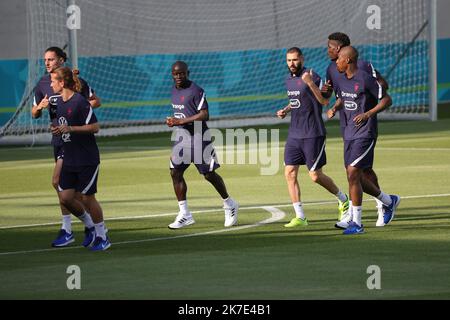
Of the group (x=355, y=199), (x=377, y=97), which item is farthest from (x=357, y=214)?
(x=377, y=97)

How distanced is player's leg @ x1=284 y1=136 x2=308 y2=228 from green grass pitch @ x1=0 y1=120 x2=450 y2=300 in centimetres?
21

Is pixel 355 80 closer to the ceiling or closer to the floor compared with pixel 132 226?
closer to the ceiling

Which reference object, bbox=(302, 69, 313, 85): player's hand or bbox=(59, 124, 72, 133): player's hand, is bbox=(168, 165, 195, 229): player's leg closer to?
bbox=(302, 69, 313, 85): player's hand

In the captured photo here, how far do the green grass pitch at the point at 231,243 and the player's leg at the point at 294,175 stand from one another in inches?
8.4

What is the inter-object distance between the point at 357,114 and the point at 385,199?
119cm

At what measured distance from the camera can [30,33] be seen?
3316 cm

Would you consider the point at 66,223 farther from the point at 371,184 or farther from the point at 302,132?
the point at 371,184

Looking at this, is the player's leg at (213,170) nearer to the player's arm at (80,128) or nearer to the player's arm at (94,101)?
the player's arm at (94,101)

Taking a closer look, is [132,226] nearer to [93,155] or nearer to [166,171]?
[93,155]

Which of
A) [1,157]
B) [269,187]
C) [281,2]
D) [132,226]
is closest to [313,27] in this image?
[281,2]

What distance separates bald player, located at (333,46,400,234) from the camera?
15172 mm

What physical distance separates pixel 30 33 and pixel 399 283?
2287 cm

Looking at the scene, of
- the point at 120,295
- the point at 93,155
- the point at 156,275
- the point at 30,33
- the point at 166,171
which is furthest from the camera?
the point at 30,33

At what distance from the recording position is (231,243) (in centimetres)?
1459
